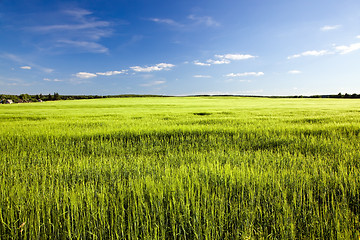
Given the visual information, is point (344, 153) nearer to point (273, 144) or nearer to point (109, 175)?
point (273, 144)

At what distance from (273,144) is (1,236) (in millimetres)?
4627

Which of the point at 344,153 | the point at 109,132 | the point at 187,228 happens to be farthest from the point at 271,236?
the point at 109,132

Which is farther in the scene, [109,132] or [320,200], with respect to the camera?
[109,132]

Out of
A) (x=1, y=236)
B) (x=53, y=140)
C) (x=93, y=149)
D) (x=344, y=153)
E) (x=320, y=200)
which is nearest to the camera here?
(x=1, y=236)

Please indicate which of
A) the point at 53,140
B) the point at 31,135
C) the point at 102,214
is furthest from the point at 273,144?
the point at 31,135

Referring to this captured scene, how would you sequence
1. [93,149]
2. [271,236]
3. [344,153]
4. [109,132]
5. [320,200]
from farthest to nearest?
[109,132]
[93,149]
[344,153]
[320,200]
[271,236]

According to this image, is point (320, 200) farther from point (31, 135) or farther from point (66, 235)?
point (31, 135)

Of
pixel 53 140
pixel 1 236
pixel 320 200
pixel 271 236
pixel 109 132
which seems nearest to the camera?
pixel 271 236

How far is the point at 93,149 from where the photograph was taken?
4152 millimetres

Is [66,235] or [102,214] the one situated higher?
[102,214]

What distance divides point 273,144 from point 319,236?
308cm

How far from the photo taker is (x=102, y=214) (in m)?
1.65

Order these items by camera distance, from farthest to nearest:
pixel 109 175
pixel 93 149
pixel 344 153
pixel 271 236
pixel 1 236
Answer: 1. pixel 93 149
2. pixel 344 153
3. pixel 109 175
4. pixel 1 236
5. pixel 271 236

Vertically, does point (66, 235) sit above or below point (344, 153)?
below
